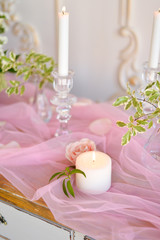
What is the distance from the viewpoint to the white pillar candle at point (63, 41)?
797mm

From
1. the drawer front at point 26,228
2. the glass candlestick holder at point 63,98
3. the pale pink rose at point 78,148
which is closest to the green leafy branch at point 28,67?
the glass candlestick holder at point 63,98

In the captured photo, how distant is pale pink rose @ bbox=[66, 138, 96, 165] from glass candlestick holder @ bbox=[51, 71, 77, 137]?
11 centimetres

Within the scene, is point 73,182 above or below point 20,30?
below

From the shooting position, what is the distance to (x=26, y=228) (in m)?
0.81

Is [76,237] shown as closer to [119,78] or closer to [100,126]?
[100,126]

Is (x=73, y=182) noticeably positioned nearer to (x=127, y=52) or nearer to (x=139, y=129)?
(x=139, y=129)

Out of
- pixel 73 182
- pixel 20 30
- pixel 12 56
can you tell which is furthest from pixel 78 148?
pixel 20 30

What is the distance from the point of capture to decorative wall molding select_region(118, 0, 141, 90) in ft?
3.80

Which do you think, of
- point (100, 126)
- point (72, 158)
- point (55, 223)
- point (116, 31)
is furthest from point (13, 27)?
point (55, 223)

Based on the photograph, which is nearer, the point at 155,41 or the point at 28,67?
the point at 155,41

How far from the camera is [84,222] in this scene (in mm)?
686

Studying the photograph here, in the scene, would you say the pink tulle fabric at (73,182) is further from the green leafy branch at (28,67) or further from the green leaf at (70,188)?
the green leafy branch at (28,67)

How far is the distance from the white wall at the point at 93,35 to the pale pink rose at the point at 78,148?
0.51 metres

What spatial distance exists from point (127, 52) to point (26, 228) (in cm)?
75
